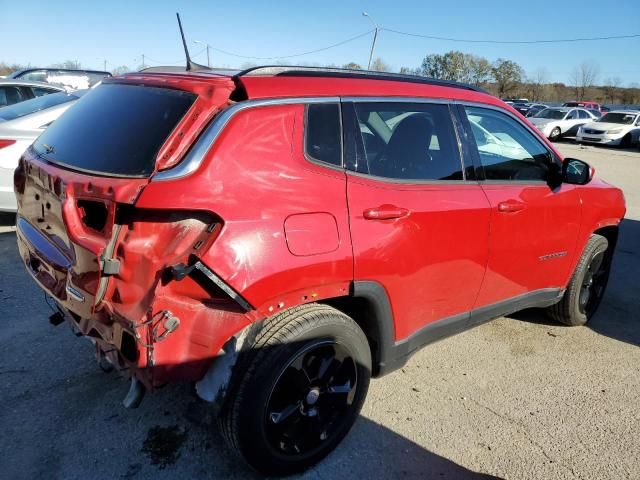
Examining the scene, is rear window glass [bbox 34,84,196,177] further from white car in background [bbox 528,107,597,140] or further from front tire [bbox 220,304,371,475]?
white car in background [bbox 528,107,597,140]

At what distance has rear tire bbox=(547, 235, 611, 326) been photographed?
3.96 metres

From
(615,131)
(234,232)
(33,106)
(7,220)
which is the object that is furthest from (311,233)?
(615,131)

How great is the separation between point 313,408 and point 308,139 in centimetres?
132

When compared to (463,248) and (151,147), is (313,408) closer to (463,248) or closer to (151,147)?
(463,248)

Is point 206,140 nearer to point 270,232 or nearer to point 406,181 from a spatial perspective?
point 270,232

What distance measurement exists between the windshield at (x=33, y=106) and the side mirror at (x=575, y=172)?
19.2ft

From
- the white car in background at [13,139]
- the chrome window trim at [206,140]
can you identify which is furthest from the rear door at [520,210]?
the white car in background at [13,139]

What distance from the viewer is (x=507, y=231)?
3.10 meters

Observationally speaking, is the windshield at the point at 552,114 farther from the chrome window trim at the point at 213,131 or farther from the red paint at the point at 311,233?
the red paint at the point at 311,233

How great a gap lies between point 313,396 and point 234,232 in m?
0.96

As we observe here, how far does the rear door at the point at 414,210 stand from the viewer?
244 centimetres

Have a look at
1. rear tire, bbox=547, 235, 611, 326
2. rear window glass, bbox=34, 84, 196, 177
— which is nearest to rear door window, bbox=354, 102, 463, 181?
rear window glass, bbox=34, 84, 196, 177

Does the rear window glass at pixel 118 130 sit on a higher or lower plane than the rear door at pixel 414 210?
higher

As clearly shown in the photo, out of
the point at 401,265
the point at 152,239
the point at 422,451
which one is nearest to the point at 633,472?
the point at 422,451
